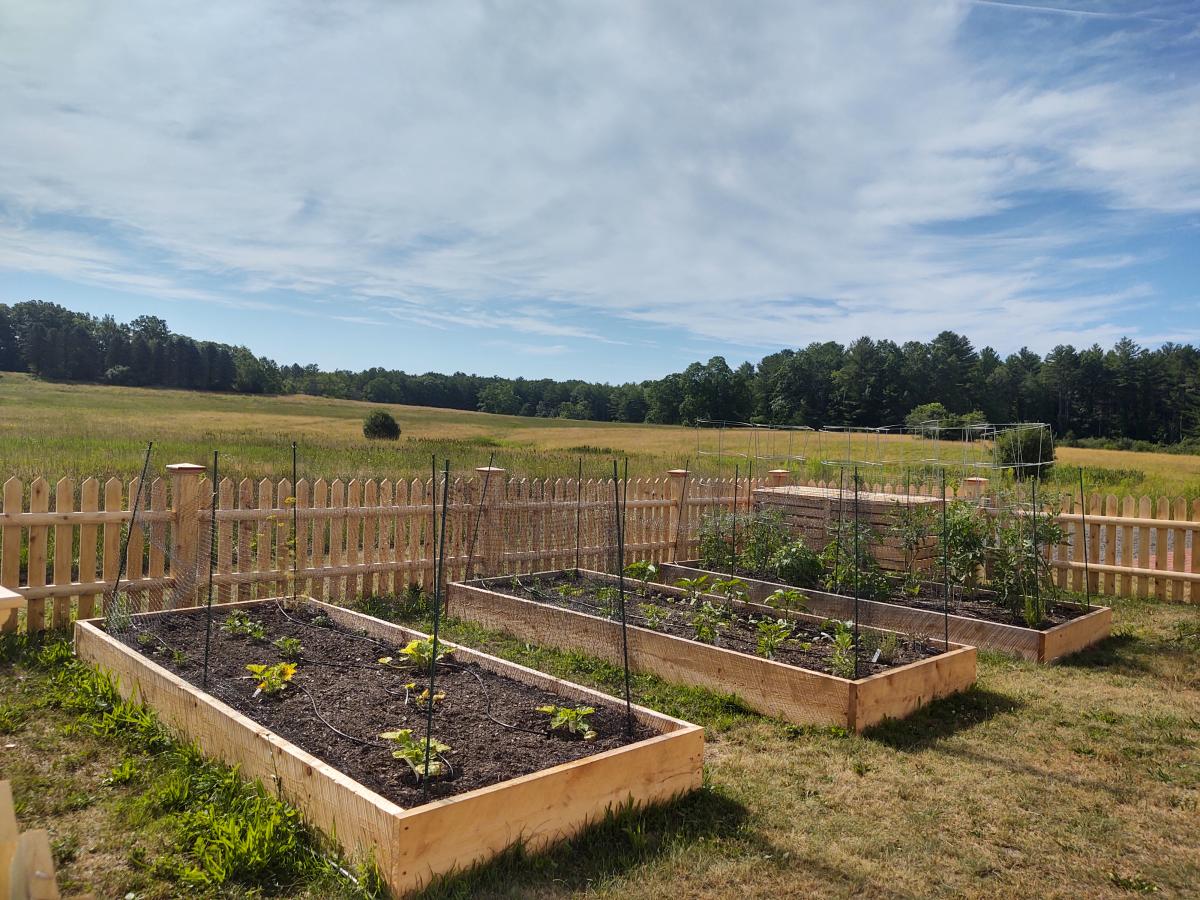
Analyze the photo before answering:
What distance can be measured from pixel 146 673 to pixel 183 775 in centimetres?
94

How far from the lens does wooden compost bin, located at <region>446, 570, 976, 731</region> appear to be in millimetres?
4648

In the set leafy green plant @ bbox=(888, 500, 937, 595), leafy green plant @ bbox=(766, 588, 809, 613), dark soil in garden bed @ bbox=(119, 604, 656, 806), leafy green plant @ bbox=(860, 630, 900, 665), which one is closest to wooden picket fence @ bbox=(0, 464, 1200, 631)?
dark soil in garden bed @ bbox=(119, 604, 656, 806)

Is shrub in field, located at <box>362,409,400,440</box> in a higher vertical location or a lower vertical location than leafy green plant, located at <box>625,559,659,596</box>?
higher

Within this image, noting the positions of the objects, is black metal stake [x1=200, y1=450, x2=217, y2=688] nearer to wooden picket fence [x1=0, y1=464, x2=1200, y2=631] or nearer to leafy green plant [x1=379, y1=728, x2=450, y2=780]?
wooden picket fence [x1=0, y1=464, x2=1200, y2=631]

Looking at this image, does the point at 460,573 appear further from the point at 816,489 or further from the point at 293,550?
the point at 816,489

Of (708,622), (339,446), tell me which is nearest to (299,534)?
(708,622)

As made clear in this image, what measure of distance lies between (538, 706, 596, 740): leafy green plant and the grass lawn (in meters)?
0.46

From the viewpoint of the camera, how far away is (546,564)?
8.64m

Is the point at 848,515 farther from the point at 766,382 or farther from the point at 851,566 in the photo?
the point at 766,382

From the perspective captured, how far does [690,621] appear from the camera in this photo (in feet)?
19.8

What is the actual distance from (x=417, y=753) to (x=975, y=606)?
5.82 metres

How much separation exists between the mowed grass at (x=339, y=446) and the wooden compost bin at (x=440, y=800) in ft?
19.9

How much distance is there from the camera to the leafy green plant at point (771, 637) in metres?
5.23

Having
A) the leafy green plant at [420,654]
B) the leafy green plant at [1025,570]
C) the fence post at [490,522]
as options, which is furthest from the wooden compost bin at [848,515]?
the leafy green plant at [420,654]
